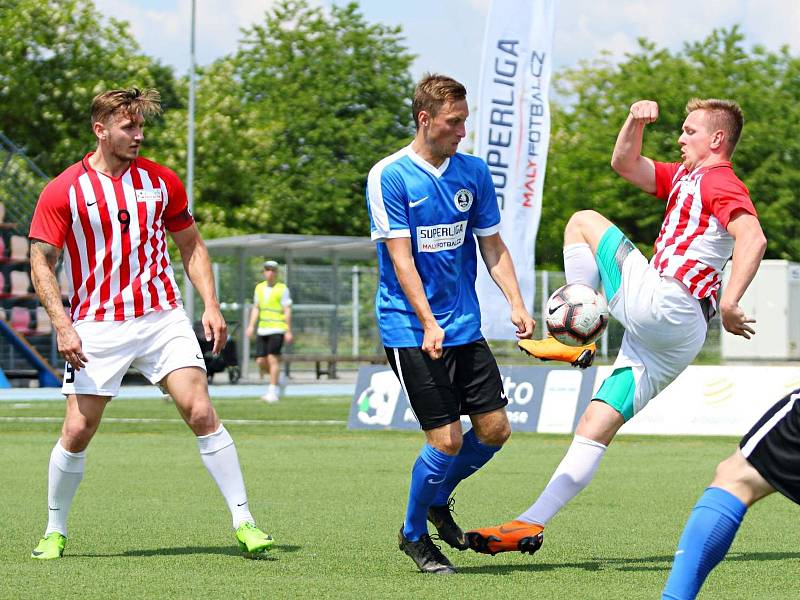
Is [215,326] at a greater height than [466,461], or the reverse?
[215,326]

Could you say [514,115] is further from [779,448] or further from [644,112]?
[779,448]

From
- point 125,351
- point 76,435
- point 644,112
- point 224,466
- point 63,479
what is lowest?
point 63,479

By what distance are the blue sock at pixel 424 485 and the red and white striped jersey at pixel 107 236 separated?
1.48 m

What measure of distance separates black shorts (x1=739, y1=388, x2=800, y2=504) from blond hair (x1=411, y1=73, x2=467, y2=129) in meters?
2.55

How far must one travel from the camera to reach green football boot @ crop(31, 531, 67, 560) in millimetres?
7047

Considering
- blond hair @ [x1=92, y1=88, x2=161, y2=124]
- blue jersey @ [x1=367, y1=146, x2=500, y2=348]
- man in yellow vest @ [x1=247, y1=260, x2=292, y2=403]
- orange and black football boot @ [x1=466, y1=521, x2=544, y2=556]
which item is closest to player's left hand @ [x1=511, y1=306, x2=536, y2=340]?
blue jersey @ [x1=367, y1=146, x2=500, y2=348]

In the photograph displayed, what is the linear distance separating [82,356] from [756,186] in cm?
4339

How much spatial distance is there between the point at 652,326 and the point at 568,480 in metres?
0.80

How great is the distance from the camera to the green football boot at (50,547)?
23.1 feet

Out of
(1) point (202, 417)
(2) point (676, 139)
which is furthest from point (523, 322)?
(2) point (676, 139)

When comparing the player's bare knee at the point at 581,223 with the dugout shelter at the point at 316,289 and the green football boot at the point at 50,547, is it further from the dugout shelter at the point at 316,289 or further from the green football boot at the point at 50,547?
the dugout shelter at the point at 316,289

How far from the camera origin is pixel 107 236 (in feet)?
23.3

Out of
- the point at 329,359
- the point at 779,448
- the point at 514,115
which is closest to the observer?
the point at 779,448

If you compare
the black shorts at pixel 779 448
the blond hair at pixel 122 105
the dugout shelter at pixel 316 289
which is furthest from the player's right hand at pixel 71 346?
the dugout shelter at pixel 316 289
